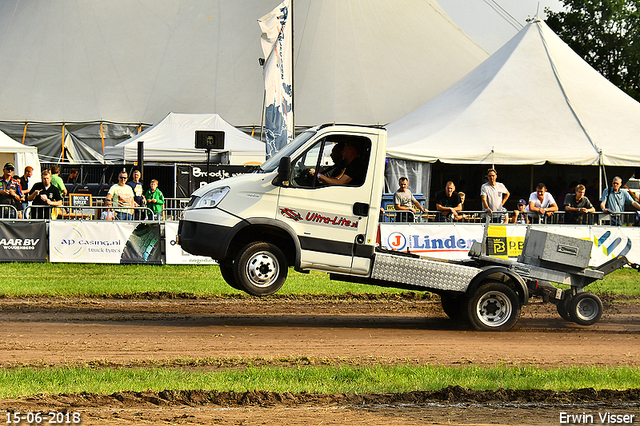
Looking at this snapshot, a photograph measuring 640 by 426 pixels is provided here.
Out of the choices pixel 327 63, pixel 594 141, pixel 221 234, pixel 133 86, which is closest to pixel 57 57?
pixel 133 86

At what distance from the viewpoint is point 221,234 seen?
31.6 feet

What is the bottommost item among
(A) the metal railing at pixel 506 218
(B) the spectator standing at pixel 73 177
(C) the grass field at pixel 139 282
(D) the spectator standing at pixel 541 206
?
(C) the grass field at pixel 139 282

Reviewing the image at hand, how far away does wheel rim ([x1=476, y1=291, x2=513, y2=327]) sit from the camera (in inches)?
416

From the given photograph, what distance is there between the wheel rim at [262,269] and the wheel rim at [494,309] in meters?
3.02

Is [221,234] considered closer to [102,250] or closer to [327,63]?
[102,250]

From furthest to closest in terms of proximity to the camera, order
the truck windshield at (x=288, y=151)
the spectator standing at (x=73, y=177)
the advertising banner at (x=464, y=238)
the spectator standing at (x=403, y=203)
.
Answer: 1. the spectator standing at (x=73, y=177)
2. the spectator standing at (x=403, y=203)
3. the advertising banner at (x=464, y=238)
4. the truck windshield at (x=288, y=151)

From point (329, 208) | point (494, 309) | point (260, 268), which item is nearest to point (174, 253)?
point (260, 268)

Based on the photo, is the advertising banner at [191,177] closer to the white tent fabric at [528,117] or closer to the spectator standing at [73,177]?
the white tent fabric at [528,117]

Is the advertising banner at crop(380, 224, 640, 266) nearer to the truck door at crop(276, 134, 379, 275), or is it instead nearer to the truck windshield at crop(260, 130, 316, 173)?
the truck door at crop(276, 134, 379, 275)

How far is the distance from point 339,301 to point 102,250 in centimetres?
608

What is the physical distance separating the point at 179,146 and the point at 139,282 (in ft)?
41.9

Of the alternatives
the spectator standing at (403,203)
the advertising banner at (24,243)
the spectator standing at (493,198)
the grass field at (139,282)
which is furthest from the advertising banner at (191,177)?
the spectator standing at (493,198)

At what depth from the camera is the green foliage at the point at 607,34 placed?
43438 millimetres

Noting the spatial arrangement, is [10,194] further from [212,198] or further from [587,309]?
[587,309]
